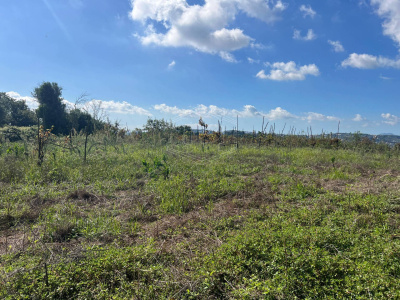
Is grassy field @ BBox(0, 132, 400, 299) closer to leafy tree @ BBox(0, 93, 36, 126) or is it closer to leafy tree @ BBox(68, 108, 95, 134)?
leafy tree @ BBox(68, 108, 95, 134)

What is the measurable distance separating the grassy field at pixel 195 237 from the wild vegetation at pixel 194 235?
0.01 metres

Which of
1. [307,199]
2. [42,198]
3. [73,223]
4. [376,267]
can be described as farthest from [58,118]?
[376,267]

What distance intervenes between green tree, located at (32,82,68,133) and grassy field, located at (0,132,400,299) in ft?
65.3

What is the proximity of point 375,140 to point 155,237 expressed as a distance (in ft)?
55.2

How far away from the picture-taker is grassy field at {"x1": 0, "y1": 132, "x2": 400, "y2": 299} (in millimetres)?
2229

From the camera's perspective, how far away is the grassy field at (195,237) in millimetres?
2229

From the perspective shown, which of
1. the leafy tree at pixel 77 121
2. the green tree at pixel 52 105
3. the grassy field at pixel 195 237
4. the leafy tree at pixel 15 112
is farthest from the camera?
the leafy tree at pixel 15 112

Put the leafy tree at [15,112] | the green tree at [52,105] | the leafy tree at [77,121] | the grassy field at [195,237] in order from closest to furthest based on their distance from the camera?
the grassy field at [195,237]
the leafy tree at [77,121]
the green tree at [52,105]
the leafy tree at [15,112]

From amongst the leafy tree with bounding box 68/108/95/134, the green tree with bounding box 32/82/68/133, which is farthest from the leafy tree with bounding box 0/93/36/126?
the leafy tree with bounding box 68/108/95/134

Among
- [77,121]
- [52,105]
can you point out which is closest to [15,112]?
[52,105]

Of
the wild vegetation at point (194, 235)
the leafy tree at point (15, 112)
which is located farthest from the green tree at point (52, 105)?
the wild vegetation at point (194, 235)

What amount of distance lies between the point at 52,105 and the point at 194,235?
26480 mm

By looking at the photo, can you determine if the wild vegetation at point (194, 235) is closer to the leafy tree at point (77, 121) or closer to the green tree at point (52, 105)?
the leafy tree at point (77, 121)

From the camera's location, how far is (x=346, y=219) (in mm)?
3646
